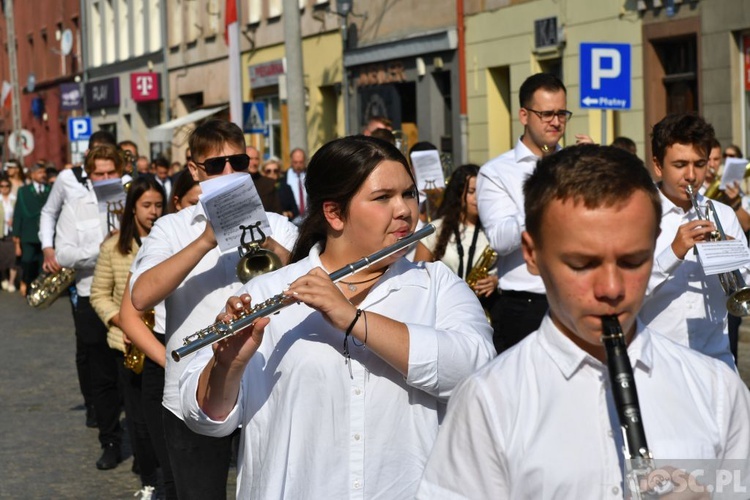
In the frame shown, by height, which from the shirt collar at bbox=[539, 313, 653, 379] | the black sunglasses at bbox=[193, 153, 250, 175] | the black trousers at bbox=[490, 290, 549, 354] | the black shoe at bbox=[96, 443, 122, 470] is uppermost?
the black sunglasses at bbox=[193, 153, 250, 175]

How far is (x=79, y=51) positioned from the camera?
53156 mm

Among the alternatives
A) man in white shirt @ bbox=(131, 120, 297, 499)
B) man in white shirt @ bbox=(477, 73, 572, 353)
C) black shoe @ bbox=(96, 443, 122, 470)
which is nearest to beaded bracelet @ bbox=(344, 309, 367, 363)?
man in white shirt @ bbox=(131, 120, 297, 499)

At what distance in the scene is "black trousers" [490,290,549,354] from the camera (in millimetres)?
7129

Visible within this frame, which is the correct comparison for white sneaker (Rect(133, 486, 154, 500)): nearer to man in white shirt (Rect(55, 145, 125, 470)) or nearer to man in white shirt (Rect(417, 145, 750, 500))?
man in white shirt (Rect(55, 145, 125, 470))

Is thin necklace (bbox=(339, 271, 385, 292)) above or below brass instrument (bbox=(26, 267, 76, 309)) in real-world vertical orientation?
above

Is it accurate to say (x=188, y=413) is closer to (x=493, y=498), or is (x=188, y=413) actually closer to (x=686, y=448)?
(x=493, y=498)

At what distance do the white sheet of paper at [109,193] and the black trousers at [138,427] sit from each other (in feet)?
4.02

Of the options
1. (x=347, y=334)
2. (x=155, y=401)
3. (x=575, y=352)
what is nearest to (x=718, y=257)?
(x=347, y=334)

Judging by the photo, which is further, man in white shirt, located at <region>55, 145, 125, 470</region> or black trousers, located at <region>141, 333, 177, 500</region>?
man in white shirt, located at <region>55, 145, 125, 470</region>

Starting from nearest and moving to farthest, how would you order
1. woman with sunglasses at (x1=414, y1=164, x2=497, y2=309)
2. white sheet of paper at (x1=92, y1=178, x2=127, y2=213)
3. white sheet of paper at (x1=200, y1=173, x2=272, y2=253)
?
white sheet of paper at (x1=200, y1=173, x2=272, y2=253) < white sheet of paper at (x1=92, y1=178, x2=127, y2=213) < woman with sunglasses at (x1=414, y1=164, x2=497, y2=309)

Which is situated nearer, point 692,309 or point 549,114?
point 692,309

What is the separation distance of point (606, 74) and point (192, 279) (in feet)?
25.9

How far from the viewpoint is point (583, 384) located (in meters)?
2.65

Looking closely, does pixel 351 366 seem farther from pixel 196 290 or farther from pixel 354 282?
pixel 196 290
